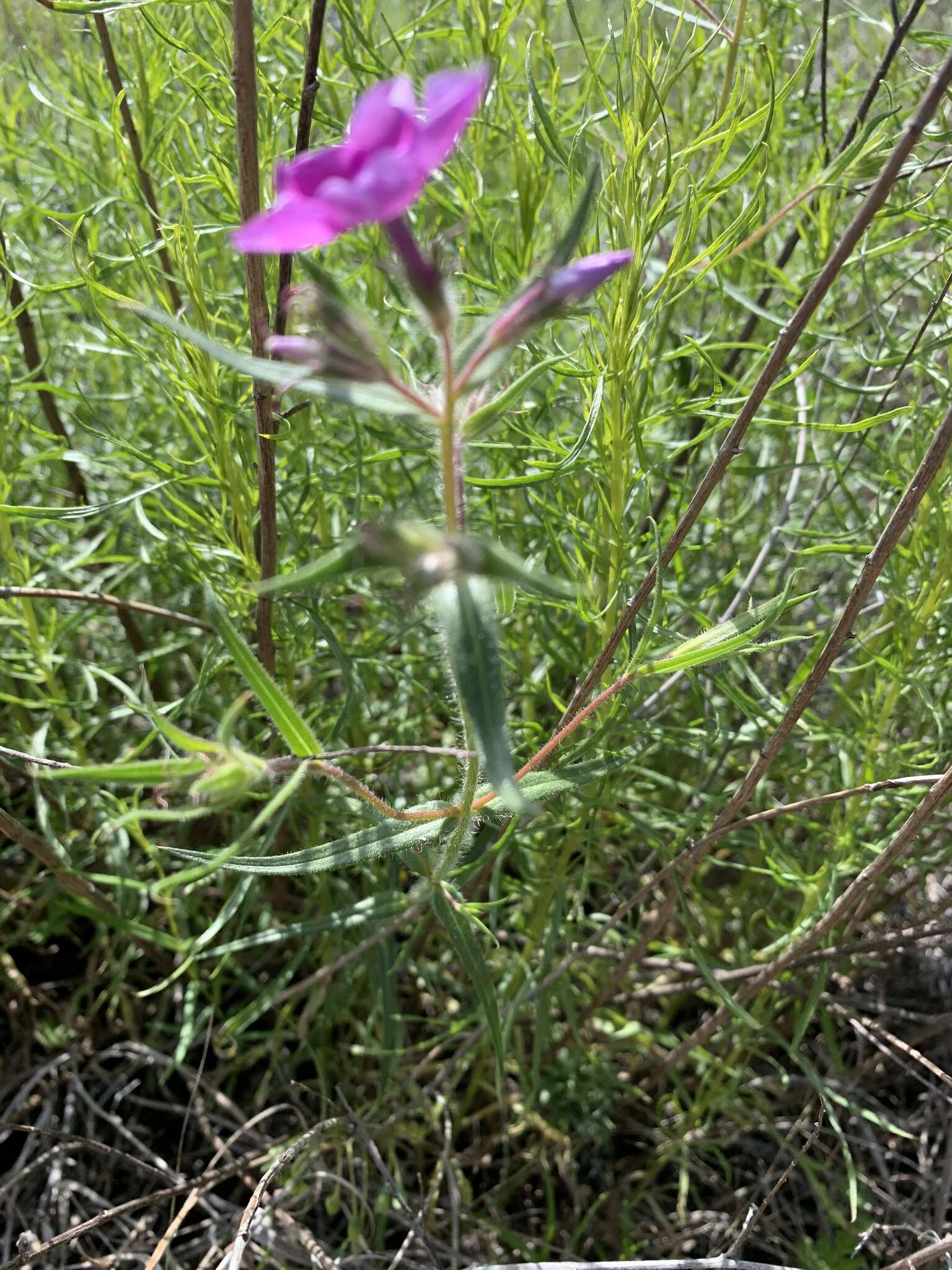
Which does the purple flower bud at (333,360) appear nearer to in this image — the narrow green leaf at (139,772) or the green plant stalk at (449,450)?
the green plant stalk at (449,450)

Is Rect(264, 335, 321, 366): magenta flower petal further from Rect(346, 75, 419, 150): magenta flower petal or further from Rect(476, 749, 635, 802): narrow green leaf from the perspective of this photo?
Rect(476, 749, 635, 802): narrow green leaf

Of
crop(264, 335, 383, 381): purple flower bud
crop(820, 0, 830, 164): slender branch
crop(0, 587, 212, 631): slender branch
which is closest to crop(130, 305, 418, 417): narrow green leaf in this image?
crop(264, 335, 383, 381): purple flower bud

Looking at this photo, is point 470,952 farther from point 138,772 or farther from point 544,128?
point 544,128

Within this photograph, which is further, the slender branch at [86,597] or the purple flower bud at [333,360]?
the slender branch at [86,597]

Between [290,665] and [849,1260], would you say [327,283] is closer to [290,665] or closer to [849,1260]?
[290,665]

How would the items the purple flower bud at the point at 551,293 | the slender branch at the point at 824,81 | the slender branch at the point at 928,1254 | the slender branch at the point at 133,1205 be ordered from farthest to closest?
the slender branch at the point at 824,81 → the slender branch at the point at 133,1205 → the slender branch at the point at 928,1254 → the purple flower bud at the point at 551,293

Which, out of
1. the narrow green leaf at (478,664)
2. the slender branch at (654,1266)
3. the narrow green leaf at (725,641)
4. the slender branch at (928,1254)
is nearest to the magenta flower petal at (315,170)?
the narrow green leaf at (478,664)

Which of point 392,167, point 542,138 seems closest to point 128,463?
point 542,138
